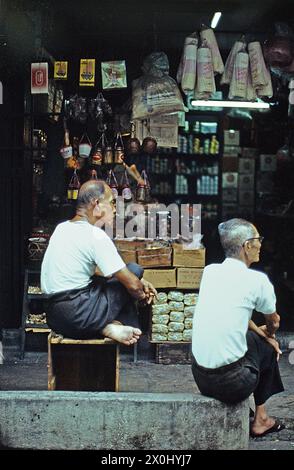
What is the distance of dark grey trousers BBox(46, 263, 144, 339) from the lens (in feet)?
15.7

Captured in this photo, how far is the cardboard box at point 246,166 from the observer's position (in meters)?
11.5

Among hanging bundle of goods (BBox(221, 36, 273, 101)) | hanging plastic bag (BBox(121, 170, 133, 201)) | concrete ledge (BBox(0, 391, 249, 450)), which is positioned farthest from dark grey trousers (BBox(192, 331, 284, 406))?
hanging bundle of goods (BBox(221, 36, 273, 101))

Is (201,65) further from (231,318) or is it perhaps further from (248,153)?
(248,153)

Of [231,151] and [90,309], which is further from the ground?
[231,151]

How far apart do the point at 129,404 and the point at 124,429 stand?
0.18m

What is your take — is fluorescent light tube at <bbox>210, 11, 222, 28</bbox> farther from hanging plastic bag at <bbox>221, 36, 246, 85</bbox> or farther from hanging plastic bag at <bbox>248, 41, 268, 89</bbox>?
hanging plastic bag at <bbox>248, 41, 268, 89</bbox>

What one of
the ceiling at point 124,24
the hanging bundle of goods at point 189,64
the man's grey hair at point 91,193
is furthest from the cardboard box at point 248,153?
the man's grey hair at point 91,193

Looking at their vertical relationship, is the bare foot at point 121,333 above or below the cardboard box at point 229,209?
below

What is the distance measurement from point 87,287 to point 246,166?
23.6ft

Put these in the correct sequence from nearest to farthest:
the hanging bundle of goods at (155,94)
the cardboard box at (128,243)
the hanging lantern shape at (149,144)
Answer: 1. the cardboard box at (128,243)
2. the hanging bundle of goods at (155,94)
3. the hanging lantern shape at (149,144)

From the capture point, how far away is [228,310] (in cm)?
449

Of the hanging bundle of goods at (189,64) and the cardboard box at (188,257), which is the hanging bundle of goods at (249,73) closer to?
the hanging bundle of goods at (189,64)

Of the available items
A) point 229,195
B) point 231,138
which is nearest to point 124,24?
point 231,138

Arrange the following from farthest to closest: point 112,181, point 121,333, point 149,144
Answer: point 112,181 < point 149,144 < point 121,333
